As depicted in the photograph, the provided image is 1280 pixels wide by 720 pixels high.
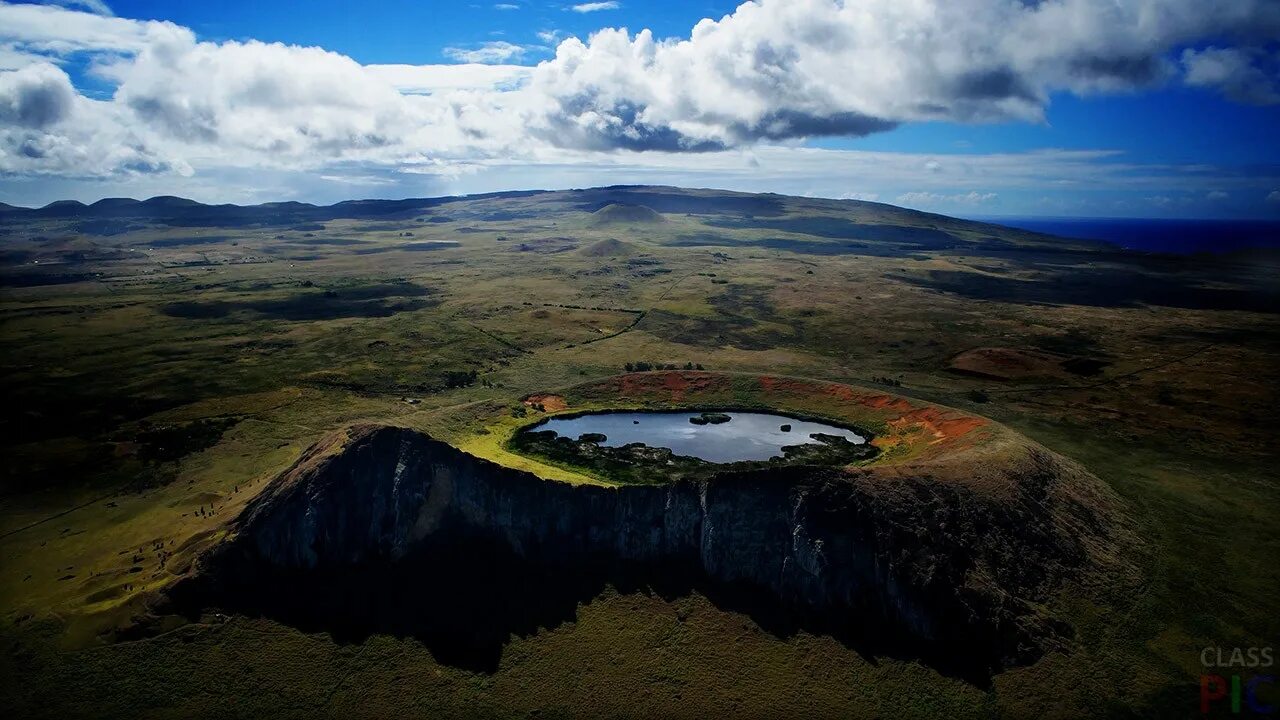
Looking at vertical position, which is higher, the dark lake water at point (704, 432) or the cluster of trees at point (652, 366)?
the cluster of trees at point (652, 366)

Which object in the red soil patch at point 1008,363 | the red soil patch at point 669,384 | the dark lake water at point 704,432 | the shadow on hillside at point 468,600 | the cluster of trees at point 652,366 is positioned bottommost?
the shadow on hillside at point 468,600

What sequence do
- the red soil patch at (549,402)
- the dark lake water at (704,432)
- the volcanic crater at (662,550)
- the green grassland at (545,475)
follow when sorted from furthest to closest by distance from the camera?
the red soil patch at (549,402), the dark lake water at (704,432), the volcanic crater at (662,550), the green grassland at (545,475)

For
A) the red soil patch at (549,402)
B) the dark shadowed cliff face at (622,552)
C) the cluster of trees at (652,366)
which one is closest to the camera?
the dark shadowed cliff face at (622,552)

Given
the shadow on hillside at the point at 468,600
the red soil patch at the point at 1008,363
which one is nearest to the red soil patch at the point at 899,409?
the shadow on hillside at the point at 468,600

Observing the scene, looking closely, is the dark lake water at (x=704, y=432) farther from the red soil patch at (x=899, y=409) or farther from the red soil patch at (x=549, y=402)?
the red soil patch at (x=899, y=409)

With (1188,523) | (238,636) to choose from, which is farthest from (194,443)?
(1188,523)

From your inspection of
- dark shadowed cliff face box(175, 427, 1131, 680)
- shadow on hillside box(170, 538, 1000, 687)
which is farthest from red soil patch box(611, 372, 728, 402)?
shadow on hillside box(170, 538, 1000, 687)

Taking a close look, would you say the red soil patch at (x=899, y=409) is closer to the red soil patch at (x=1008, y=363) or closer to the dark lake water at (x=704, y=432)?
the dark lake water at (x=704, y=432)

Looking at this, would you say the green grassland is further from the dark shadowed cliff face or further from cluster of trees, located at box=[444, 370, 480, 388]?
the dark shadowed cliff face

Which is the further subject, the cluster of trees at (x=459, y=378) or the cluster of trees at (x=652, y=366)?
the cluster of trees at (x=652, y=366)
